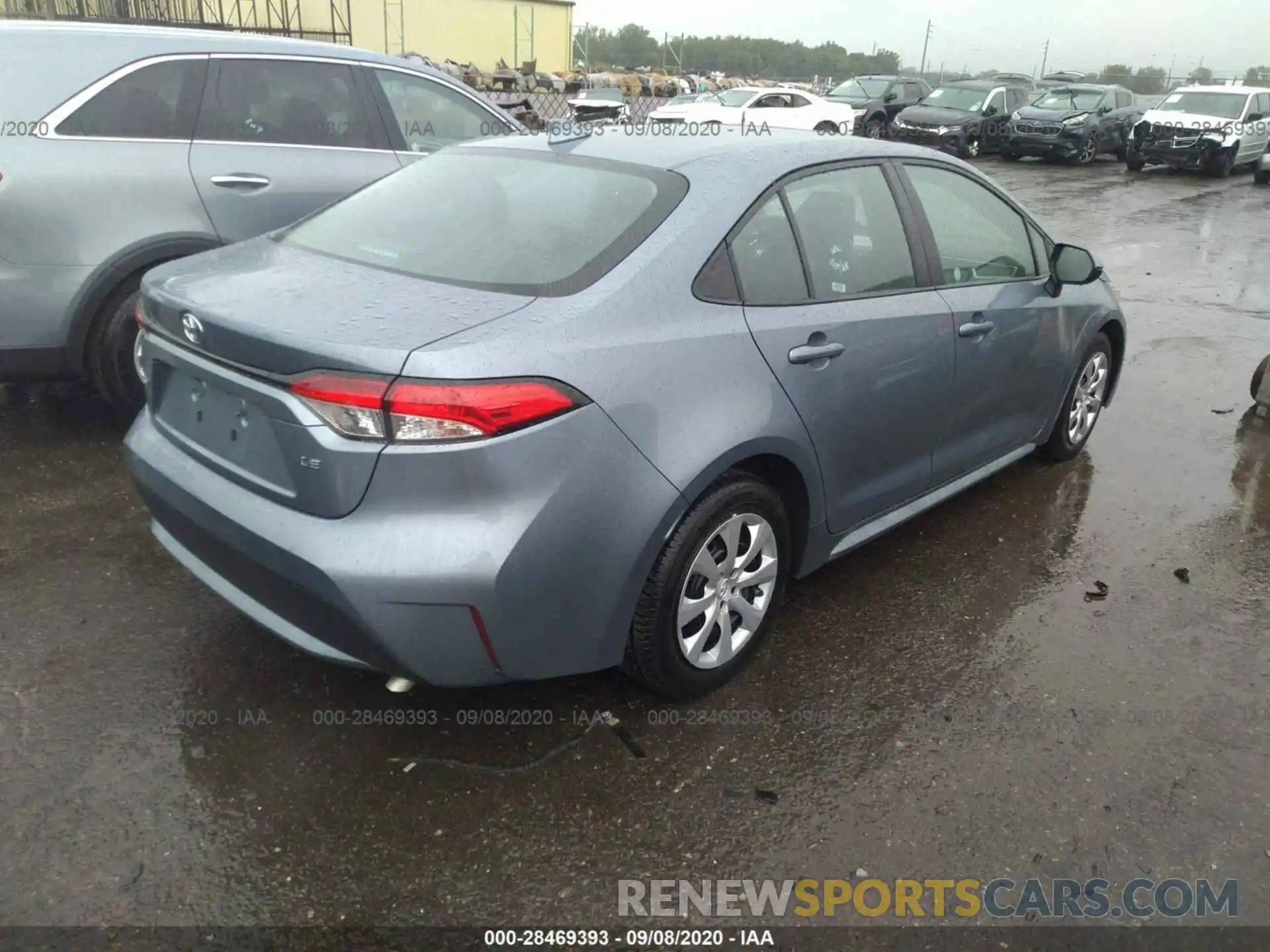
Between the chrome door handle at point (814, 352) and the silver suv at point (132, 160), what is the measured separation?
3116 mm

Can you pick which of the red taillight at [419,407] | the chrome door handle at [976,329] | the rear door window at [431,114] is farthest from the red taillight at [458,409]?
the rear door window at [431,114]

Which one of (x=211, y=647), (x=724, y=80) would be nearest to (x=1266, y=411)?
(x=211, y=647)

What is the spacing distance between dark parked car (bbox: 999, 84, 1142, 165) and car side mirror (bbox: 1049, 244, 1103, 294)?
19.7 meters

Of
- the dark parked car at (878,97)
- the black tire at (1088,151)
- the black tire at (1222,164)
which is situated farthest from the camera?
the dark parked car at (878,97)

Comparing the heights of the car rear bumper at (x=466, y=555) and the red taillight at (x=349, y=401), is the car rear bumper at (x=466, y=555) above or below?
below

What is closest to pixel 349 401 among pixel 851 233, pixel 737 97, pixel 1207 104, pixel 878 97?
pixel 851 233

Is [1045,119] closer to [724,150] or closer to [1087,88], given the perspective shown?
[1087,88]

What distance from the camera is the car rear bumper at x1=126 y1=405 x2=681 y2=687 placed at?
2254 mm

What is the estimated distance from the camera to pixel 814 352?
9.70ft

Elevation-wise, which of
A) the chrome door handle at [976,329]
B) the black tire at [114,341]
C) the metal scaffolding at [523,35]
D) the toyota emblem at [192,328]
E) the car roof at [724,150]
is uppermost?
the metal scaffolding at [523,35]

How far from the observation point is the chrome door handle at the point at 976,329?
360 cm

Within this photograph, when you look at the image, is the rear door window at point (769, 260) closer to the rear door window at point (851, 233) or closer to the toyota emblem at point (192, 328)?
the rear door window at point (851, 233)

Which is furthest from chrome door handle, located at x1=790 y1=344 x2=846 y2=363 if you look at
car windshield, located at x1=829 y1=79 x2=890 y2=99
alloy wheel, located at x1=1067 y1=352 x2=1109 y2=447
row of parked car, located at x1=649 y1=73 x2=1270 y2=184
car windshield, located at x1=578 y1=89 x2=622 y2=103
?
car windshield, located at x1=829 y1=79 x2=890 y2=99

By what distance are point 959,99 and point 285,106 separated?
21.7m
